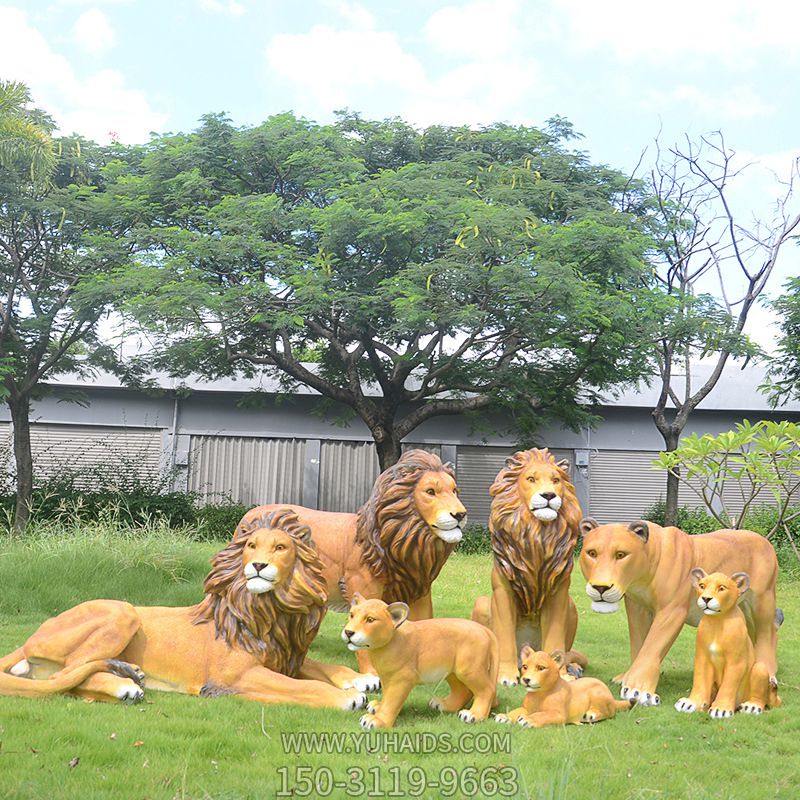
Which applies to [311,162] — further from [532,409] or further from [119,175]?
[532,409]

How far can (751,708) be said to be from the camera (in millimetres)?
4910

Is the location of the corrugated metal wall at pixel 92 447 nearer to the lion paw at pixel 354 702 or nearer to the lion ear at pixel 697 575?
the lion paw at pixel 354 702

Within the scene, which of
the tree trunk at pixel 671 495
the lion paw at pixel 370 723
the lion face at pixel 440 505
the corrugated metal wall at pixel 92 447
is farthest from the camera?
the corrugated metal wall at pixel 92 447

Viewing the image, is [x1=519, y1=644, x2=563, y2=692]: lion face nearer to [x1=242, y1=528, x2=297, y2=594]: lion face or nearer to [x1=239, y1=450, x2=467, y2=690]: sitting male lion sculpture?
[x1=239, y1=450, x2=467, y2=690]: sitting male lion sculpture

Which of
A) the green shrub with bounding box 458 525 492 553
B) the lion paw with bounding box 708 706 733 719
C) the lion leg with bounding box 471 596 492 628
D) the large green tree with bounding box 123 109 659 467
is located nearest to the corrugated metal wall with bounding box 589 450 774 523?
the large green tree with bounding box 123 109 659 467

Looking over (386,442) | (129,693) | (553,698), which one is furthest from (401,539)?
(386,442)

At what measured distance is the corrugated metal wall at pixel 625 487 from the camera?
18.8m

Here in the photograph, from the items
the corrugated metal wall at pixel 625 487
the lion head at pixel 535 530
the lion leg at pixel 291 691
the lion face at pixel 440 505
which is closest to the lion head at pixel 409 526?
the lion face at pixel 440 505

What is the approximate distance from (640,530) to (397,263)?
997 centimetres

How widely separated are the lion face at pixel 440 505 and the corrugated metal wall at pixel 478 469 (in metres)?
13.2

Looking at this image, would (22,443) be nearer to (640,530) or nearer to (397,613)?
(397,613)

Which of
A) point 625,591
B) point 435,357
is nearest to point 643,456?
point 435,357

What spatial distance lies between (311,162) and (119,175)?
12.3ft

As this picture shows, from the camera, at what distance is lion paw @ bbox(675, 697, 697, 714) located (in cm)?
484
